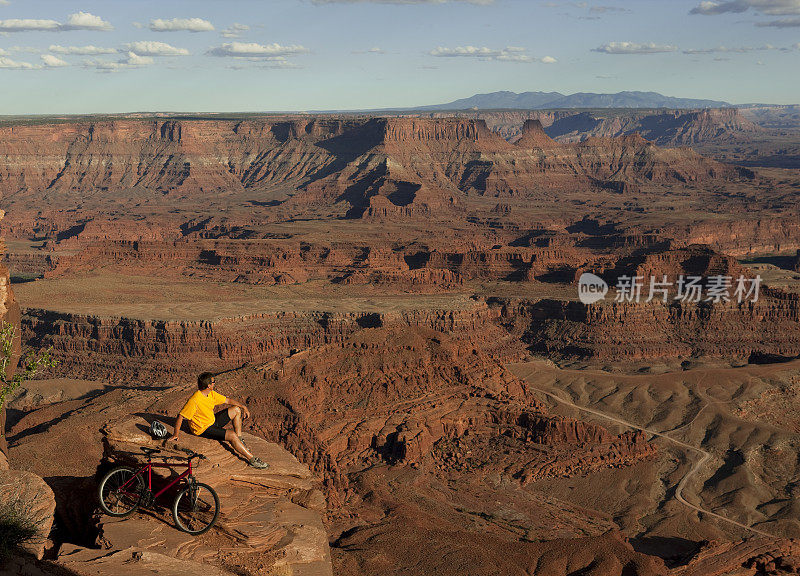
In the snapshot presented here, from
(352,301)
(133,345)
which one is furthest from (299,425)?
(352,301)

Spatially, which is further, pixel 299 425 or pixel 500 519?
pixel 299 425

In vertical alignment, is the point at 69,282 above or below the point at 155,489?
below

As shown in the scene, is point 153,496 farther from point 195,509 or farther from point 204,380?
point 204,380

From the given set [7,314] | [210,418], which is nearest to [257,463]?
[210,418]

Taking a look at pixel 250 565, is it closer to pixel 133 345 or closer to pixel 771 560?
pixel 771 560

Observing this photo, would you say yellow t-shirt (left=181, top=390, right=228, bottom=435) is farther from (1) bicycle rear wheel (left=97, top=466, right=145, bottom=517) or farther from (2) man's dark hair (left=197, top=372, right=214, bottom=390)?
(1) bicycle rear wheel (left=97, top=466, right=145, bottom=517)

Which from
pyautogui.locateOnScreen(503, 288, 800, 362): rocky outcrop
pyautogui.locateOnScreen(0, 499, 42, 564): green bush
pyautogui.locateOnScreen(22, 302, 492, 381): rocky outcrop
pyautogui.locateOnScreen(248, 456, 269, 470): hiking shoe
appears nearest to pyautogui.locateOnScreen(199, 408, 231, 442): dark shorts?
pyautogui.locateOnScreen(248, 456, 269, 470): hiking shoe
